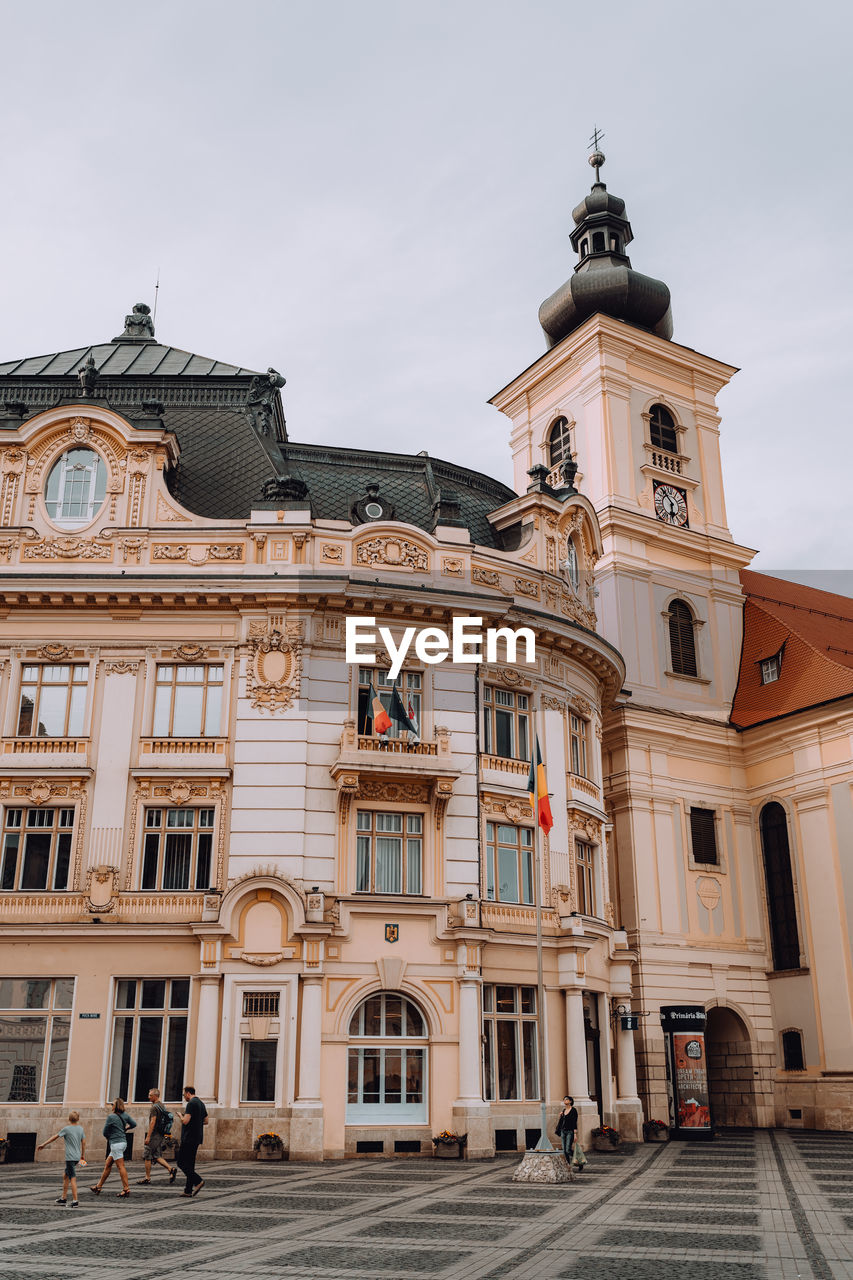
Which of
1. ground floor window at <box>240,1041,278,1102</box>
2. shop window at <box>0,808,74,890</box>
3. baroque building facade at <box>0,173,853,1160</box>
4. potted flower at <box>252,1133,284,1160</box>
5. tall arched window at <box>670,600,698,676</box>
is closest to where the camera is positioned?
potted flower at <box>252,1133,284,1160</box>

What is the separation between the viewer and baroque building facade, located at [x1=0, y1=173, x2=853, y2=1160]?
27.9 meters

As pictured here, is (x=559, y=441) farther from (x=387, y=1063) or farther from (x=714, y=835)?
(x=387, y=1063)

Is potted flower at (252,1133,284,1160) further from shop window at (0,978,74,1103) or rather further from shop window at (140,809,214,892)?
shop window at (140,809,214,892)

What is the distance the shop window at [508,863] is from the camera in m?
30.9

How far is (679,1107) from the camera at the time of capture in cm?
3556

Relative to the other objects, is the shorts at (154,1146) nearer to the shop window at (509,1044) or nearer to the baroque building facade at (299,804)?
the baroque building facade at (299,804)

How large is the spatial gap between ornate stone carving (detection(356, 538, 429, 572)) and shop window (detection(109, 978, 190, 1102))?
1166cm

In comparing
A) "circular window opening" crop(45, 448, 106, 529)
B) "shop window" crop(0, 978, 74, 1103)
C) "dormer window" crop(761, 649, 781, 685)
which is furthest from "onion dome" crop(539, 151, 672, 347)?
"shop window" crop(0, 978, 74, 1103)

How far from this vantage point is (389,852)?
98.9 ft

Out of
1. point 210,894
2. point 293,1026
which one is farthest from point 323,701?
point 293,1026

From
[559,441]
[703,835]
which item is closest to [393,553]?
[703,835]

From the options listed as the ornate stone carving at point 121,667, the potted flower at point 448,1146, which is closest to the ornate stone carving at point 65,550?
the ornate stone carving at point 121,667

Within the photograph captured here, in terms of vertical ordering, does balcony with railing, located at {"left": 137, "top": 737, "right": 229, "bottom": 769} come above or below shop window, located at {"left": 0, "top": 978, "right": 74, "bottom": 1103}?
above

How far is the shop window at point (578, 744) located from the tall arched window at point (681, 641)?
11.2 m
